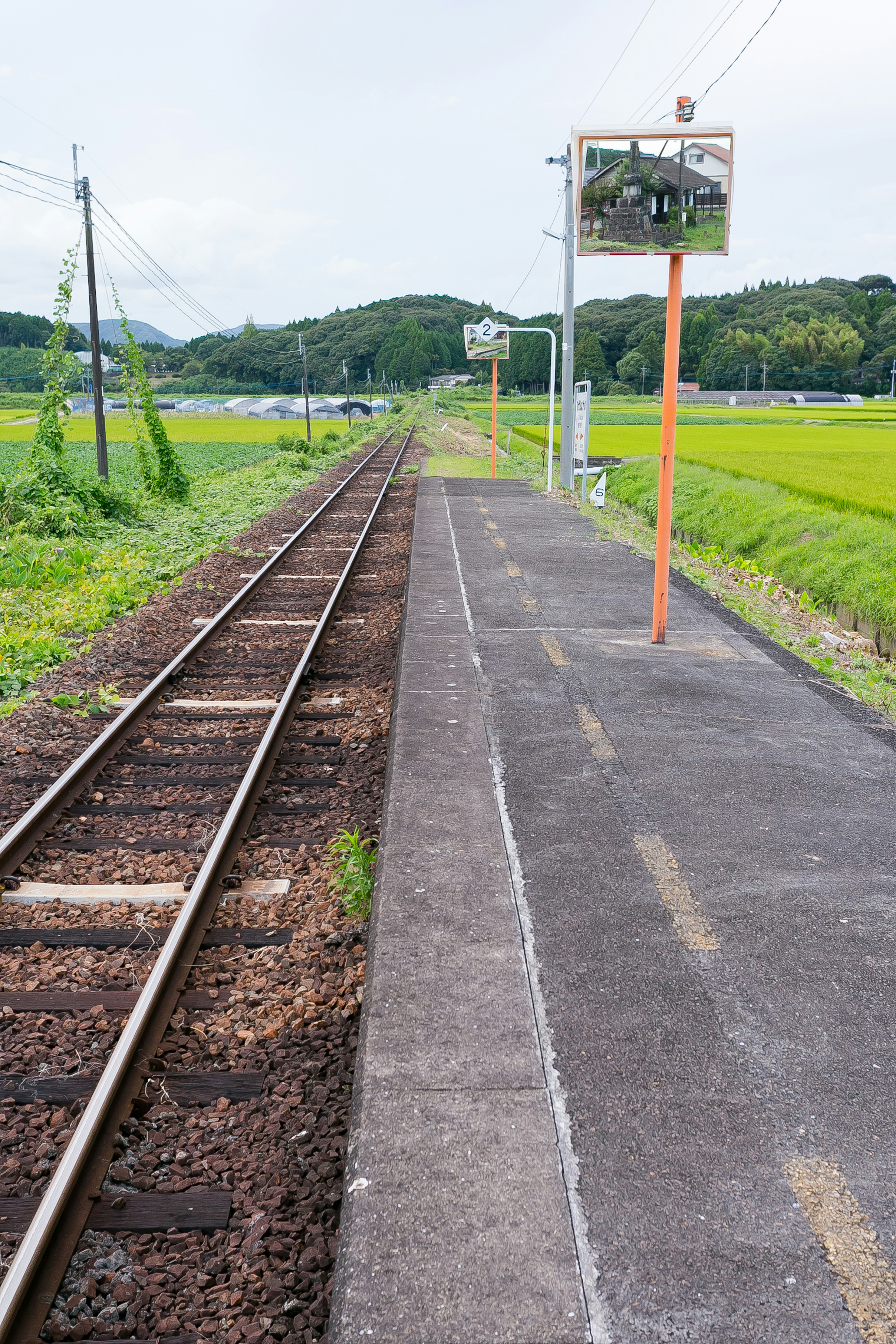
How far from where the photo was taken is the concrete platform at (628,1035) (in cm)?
248

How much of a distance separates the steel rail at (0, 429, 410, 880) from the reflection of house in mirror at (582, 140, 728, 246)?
491cm

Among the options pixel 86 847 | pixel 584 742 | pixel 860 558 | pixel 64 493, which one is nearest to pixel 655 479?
pixel 860 558

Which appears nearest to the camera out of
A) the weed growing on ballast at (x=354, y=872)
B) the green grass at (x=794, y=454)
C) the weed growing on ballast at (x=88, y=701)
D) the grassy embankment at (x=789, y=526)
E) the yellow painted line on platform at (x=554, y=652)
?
the weed growing on ballast at (x=354, y=872)

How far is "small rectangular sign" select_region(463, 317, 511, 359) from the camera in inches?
1075

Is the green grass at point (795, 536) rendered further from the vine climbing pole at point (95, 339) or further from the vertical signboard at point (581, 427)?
the vine climbing pole at point (95, 339)

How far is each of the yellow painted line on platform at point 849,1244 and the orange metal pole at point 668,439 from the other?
5.53m

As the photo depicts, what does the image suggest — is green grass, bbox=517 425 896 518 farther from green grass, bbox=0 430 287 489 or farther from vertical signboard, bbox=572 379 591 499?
green grass, bbox=0 430 287 489

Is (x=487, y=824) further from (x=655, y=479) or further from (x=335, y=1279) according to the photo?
(x=655, y=479)

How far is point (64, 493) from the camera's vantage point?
18438mm

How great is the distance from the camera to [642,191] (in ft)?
24.3

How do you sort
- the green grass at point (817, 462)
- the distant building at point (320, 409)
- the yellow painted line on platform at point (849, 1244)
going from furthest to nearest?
the distant building at point (320, 409), the green grass at point (817, 462), the yellow painted line on platform at point (849, 1244)

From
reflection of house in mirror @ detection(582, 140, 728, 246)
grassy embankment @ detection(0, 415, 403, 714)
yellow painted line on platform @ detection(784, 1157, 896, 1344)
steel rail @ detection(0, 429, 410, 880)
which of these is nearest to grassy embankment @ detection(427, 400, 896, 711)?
reflection of house in mirror @ detection(582, 140, 728, 246)

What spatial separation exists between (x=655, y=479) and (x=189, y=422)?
208 feet

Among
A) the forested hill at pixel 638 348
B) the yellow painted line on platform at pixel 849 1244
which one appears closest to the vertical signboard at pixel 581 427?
the yellow painted line on platform at pixel 849 1244
